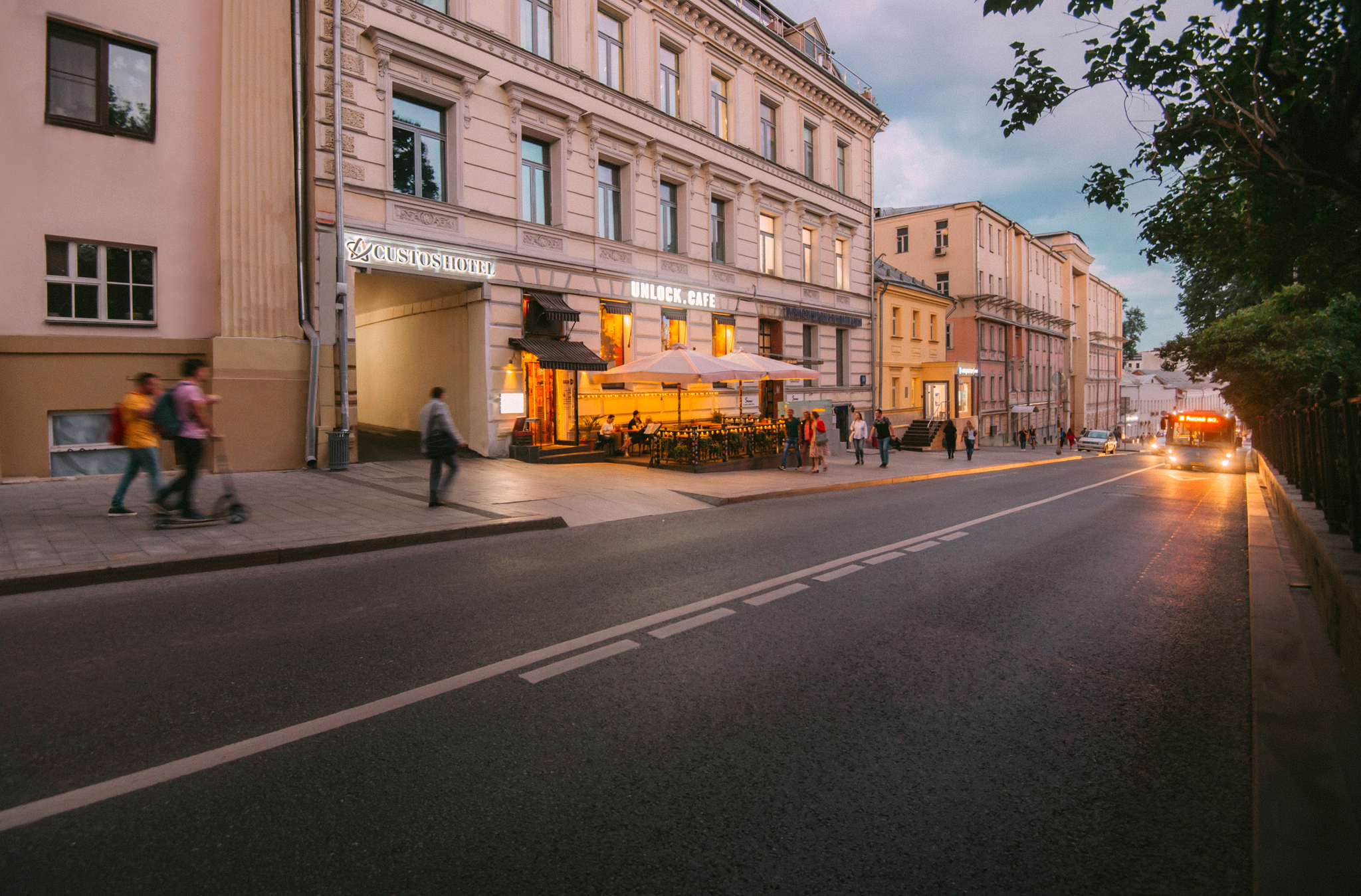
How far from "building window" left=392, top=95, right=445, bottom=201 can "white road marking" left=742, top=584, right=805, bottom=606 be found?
43.5 feet

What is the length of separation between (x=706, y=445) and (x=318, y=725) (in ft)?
47.9

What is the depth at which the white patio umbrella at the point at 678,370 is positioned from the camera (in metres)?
17.6

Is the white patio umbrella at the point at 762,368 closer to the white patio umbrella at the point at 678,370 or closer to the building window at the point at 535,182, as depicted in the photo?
the white patio umbrella at the point at 678,370

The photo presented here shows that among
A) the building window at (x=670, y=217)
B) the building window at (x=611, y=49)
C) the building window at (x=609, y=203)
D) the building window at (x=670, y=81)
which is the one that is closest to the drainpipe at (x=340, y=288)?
the building window at (x=609, y=203)

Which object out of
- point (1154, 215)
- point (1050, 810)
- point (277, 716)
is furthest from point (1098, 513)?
point (277, 716)

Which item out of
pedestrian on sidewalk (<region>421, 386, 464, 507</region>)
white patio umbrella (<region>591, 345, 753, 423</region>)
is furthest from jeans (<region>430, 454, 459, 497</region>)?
white patio umbrella (<region>591, 345, 753, 423</region>)

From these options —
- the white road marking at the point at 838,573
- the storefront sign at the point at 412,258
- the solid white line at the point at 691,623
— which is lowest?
the solid white line at the point at 691,623

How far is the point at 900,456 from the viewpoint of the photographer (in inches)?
1115

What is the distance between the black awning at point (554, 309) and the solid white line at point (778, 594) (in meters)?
12.5

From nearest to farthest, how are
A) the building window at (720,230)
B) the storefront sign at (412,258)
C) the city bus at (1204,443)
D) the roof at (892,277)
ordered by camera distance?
the storefront sign at (412,258) < the building window at (720,230) < the city bus at (1204,443) < the roof at (892,277)

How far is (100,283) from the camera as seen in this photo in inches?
477

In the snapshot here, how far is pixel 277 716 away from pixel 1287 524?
10.8 metres

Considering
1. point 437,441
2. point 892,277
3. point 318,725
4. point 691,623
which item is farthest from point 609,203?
point 892,277

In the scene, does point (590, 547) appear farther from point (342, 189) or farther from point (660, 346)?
point (660, 346)
